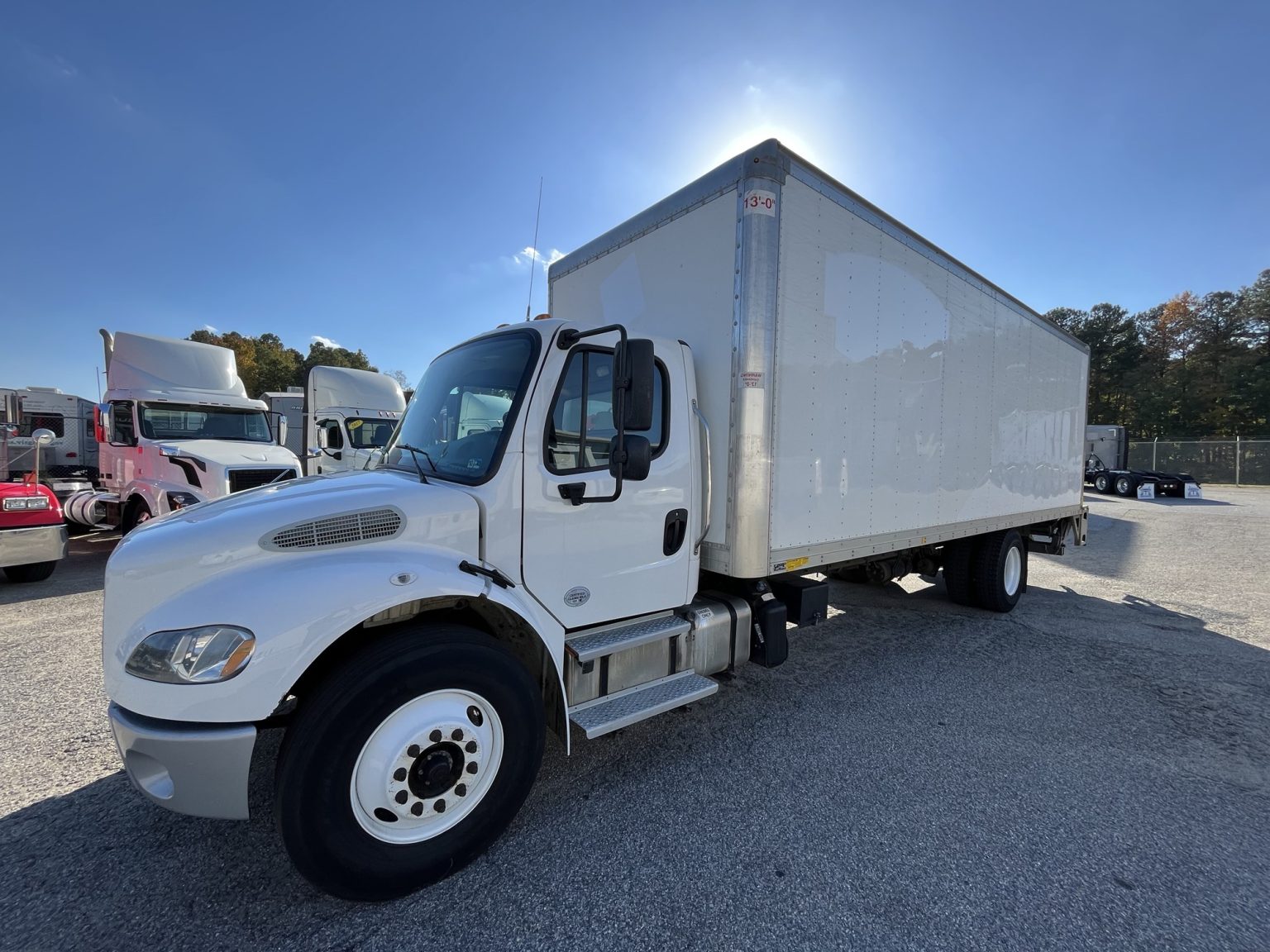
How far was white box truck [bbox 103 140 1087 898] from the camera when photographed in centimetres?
201

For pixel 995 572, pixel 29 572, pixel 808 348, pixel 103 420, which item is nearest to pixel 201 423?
pixel 103 420

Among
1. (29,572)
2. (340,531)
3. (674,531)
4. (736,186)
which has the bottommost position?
(29,572)

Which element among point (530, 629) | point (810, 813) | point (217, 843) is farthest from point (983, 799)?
point (217, 843)

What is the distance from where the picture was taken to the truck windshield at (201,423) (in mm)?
8422

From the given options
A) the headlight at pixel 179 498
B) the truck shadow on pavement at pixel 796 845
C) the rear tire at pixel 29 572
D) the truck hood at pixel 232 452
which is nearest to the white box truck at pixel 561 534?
the truck shadow on pavement at pixel 796 845

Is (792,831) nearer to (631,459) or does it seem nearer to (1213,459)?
(631,459)

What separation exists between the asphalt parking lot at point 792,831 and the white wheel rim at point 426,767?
12.0 inches

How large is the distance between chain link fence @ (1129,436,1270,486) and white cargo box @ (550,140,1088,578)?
37185 millimetres

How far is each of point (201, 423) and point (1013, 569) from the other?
1222cm

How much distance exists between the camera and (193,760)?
1.93 metres

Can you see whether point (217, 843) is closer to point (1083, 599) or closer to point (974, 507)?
point (974, 507)

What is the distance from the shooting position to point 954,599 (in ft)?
22.6

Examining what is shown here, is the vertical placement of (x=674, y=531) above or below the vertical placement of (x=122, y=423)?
below

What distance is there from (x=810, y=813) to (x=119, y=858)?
3.20m
